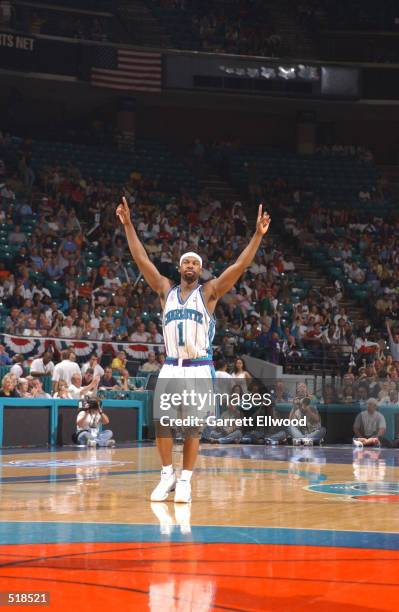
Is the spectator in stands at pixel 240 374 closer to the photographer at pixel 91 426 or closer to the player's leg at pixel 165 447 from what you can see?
the photographer at pixel 91 426

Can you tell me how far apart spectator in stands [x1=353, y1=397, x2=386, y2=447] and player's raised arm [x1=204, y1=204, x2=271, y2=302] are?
12.4m

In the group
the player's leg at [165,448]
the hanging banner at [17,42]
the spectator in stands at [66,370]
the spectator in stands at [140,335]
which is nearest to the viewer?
the player's leg at [165,448]

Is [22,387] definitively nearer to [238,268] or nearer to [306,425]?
[306,425]

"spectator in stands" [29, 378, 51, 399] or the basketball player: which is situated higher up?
the basketball player

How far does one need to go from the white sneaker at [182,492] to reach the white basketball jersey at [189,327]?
1090mm

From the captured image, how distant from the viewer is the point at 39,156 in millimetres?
31781

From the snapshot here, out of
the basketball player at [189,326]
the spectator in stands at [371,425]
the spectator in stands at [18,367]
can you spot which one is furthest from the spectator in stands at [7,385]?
the basketball player at [189,326]

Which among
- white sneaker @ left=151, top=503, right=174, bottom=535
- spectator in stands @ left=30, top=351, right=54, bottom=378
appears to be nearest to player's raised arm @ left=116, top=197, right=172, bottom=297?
white sneaker @ left=151, top=503, right=174, bottom=535

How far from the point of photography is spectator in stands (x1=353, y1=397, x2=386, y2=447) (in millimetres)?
20984

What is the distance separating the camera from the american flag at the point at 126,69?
3272 centimetres

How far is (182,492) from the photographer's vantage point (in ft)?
29.3

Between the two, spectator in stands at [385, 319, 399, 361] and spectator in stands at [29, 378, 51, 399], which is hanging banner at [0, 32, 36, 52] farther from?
spectator in stands at [29, 378, 51, 399]

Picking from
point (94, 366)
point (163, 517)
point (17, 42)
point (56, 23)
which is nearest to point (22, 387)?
point (94, 366)

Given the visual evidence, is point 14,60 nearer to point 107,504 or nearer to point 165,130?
point 165,130
